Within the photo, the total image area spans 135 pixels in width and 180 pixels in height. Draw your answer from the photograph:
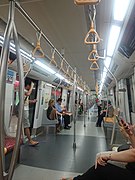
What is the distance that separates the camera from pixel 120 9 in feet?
6.76

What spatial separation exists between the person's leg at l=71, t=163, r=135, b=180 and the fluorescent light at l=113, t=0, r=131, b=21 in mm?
1873

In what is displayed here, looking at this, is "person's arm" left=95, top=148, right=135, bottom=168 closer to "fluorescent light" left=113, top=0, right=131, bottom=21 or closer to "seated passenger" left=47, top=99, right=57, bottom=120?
"fluorescent light" left=113, top=0, right=131, bottom=21

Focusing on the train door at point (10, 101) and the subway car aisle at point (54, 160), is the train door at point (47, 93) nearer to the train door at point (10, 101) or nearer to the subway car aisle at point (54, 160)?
the subway car aisle at point (54, 160)

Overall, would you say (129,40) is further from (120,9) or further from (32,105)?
(32,105)

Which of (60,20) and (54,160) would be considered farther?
(54,160)

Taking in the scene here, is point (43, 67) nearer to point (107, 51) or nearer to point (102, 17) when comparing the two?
point (107, 51)

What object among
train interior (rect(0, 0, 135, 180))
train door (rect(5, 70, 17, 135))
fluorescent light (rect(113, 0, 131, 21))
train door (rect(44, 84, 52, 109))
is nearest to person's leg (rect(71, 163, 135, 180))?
train interior (rect(0, 0, 135, 180))

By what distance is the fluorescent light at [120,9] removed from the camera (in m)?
1.88

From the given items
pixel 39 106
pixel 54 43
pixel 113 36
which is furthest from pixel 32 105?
pixel 113 36

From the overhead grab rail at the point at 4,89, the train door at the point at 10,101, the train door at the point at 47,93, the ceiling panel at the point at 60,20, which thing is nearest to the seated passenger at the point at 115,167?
the overhead grab rail at the point at 4,89

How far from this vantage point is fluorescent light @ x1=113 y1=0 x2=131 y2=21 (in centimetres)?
188

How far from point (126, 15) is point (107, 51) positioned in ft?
5.44

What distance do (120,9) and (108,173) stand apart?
2.00 meters

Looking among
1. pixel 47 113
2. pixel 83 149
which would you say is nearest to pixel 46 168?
pixel 83 149
